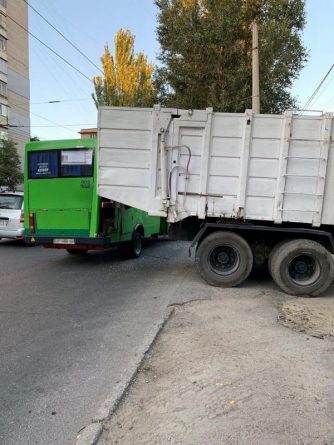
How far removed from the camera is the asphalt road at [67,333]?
2867 millimetres

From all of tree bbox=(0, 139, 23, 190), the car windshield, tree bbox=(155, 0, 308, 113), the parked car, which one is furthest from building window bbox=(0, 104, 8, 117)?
the parked car

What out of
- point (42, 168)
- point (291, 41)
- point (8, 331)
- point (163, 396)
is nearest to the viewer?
point (163, 396)

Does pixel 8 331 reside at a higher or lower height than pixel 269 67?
lower

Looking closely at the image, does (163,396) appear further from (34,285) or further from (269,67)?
(269,67)

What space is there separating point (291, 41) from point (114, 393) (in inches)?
540

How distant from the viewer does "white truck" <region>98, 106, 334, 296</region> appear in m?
6.07

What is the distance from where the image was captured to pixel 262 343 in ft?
13.4

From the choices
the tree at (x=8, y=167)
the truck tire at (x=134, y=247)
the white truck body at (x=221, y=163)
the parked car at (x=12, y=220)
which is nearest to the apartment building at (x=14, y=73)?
the tree at (x=8, y=167)

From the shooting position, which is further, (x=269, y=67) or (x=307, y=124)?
(x=269, y=67)

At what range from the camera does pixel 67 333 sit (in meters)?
4.49

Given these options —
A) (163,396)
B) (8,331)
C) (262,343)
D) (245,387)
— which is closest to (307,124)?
(262,343)

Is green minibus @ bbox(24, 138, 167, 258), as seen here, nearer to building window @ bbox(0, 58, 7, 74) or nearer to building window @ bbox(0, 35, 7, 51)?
building window @ bbox(0, 58, 7, 74)

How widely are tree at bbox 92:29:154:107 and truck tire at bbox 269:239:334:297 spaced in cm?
1866

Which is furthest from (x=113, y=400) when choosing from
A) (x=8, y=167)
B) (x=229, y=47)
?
(x=8, y=167)
